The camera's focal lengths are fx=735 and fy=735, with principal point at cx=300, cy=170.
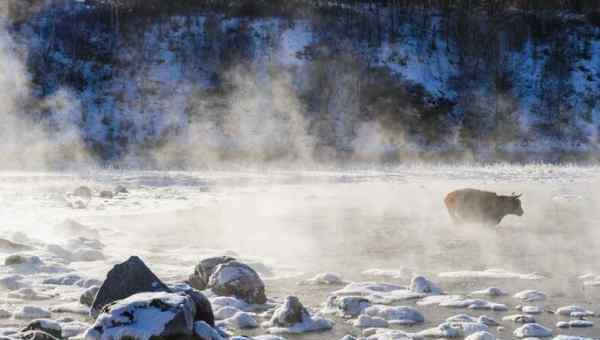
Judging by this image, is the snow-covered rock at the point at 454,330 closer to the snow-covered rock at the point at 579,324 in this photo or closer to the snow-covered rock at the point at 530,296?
the snow-covered rock at the point at 579,324

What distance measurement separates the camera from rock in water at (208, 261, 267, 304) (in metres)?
8.47

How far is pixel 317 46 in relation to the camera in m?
67.4

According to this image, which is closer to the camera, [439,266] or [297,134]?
[439,266]

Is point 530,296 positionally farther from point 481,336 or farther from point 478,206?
point 478,206

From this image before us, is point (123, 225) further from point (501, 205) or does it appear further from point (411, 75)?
point (411, 75)

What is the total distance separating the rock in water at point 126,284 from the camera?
734 centimetres

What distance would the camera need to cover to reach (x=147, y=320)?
5.99 metres

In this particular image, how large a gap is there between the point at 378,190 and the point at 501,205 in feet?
33.6

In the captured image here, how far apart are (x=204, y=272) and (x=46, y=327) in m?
2.79

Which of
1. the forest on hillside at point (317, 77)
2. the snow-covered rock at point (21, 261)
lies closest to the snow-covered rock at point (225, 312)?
the snow-covered rock at point (21, 261)

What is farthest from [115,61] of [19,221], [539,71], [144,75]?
[19,221]

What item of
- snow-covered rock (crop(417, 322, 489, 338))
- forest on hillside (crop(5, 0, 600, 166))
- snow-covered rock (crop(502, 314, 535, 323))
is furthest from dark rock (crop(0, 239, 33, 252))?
forest on hillside (crop(5, 0, 600, 166))

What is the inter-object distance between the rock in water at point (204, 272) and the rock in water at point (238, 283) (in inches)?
9.5

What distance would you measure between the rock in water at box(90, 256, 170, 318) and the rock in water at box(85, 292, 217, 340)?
106cm
